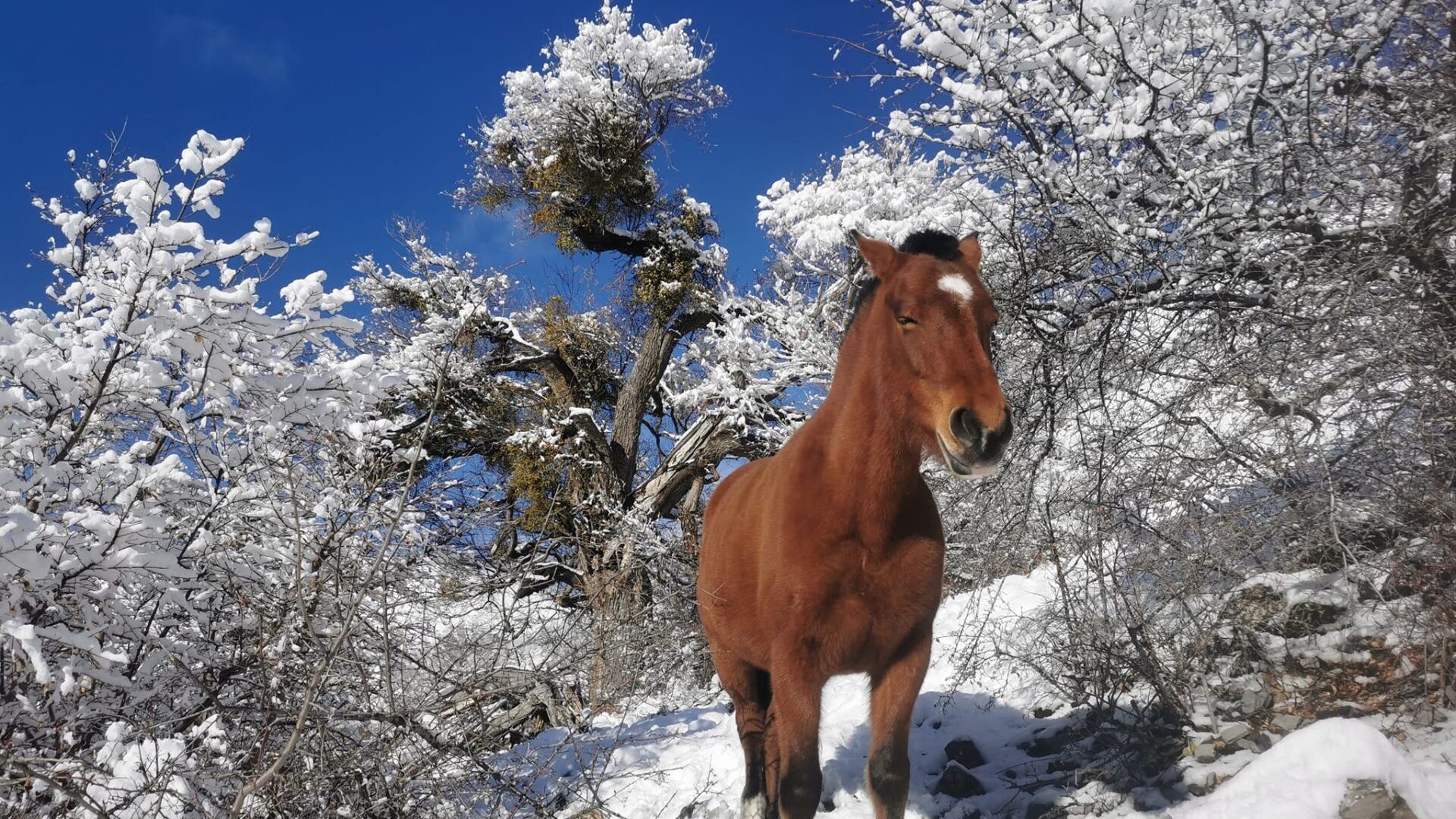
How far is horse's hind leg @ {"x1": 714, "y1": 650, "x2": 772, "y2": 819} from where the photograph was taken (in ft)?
11.6

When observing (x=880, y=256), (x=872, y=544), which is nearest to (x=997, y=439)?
(x=872, y=544)

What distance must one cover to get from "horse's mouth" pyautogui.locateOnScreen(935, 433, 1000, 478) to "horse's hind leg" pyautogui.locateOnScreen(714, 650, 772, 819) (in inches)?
77.6

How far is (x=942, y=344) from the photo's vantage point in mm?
2178

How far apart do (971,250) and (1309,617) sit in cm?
288

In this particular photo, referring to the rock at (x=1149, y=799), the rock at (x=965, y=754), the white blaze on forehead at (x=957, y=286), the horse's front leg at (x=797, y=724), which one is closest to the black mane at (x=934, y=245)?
the white blaze on forehead at (x=957, y=286)

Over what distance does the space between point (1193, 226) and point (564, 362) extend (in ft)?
30.4

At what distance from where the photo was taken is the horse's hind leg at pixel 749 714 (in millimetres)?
3533

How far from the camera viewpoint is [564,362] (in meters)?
11.3

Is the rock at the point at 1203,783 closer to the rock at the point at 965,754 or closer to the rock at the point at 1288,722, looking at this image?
the rock at the point at 1288,722

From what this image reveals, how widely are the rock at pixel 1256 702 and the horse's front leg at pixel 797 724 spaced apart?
214 centimetres

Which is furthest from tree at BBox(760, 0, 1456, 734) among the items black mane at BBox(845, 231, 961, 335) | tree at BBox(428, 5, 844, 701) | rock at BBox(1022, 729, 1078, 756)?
tree at BBox(428, 5, 844, 701)

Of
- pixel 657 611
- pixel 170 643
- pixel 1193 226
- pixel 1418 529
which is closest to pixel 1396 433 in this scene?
pixel 1418 529

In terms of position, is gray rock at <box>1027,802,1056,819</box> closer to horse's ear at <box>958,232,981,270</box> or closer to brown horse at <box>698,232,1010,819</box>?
brown horse at <box>698,232,1010,819</box>

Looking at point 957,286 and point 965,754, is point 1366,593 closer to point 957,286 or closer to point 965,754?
point 965,754
